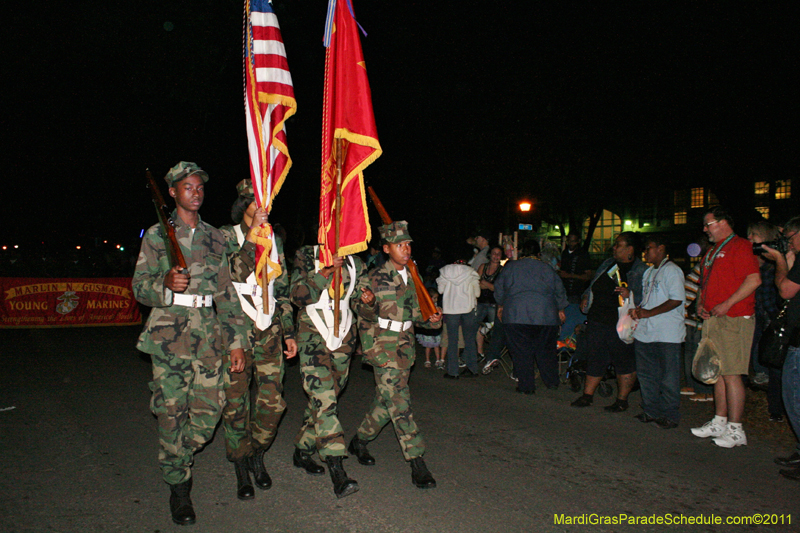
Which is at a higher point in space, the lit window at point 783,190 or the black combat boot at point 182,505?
the lit window at point 783,190

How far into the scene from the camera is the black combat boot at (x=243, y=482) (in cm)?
434

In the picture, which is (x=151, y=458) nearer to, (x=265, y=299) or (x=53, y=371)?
(x=265, y=299)

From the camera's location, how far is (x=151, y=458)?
5.23 meters

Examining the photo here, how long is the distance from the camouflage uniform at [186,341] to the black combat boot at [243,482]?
46cm

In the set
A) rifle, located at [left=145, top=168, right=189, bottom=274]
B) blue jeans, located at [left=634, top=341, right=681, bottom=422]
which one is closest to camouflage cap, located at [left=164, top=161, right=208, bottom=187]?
rifle, located at [left=145, top=168, right=189, bottom=274]

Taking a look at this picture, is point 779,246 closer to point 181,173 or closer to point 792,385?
point 792,385

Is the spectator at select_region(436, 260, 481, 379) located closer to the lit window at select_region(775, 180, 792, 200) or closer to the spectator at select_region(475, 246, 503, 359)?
the spectator at select_region(475, 246, 503, 359)

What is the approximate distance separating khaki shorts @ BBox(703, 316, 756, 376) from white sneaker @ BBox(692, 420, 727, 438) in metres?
0.55

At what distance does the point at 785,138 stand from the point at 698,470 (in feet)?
41.8

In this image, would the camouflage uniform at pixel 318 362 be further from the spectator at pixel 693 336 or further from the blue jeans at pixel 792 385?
the spectator at pixel 693 336

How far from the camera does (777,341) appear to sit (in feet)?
16.7

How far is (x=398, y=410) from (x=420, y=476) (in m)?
0.51

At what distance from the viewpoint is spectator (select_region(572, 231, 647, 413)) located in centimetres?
695

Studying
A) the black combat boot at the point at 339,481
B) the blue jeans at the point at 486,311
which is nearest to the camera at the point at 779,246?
the black combat boot at the point at 339,481
